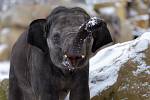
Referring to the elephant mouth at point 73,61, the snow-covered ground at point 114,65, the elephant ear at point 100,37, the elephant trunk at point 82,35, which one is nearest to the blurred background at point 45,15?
the snow-covered ground at point 114,65

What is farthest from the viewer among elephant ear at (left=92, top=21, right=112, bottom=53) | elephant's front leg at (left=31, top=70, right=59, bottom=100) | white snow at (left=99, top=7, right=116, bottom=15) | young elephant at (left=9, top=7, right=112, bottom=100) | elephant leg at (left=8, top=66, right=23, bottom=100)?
white snow at (left=99, top=7, right=116, bottom=15)

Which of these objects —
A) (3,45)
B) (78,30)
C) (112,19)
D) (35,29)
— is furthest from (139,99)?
(112,19)

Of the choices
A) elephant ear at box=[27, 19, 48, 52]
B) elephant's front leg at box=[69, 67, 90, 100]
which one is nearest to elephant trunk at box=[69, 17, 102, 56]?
elephant ear at box=[27, 19, 48, 52]

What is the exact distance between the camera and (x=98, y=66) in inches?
218

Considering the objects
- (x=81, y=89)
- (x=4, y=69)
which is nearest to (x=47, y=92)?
(x=81, y=89)

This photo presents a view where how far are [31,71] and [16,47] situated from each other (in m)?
0.55

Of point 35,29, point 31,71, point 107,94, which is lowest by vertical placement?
point 107,94

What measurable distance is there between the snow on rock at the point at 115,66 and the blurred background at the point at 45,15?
10385 mm

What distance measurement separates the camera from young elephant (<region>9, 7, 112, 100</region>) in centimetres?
360

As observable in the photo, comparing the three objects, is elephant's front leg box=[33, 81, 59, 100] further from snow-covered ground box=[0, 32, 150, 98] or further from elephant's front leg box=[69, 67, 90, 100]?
snow-covered ground box=[0, 32, 150, 98]

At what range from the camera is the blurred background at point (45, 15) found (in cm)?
1923

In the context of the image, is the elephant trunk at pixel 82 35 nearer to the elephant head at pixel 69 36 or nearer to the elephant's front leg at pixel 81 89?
the elephant head at pixel 69 36

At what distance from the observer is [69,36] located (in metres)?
3.62

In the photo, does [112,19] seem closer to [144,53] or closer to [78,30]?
[144,53]
